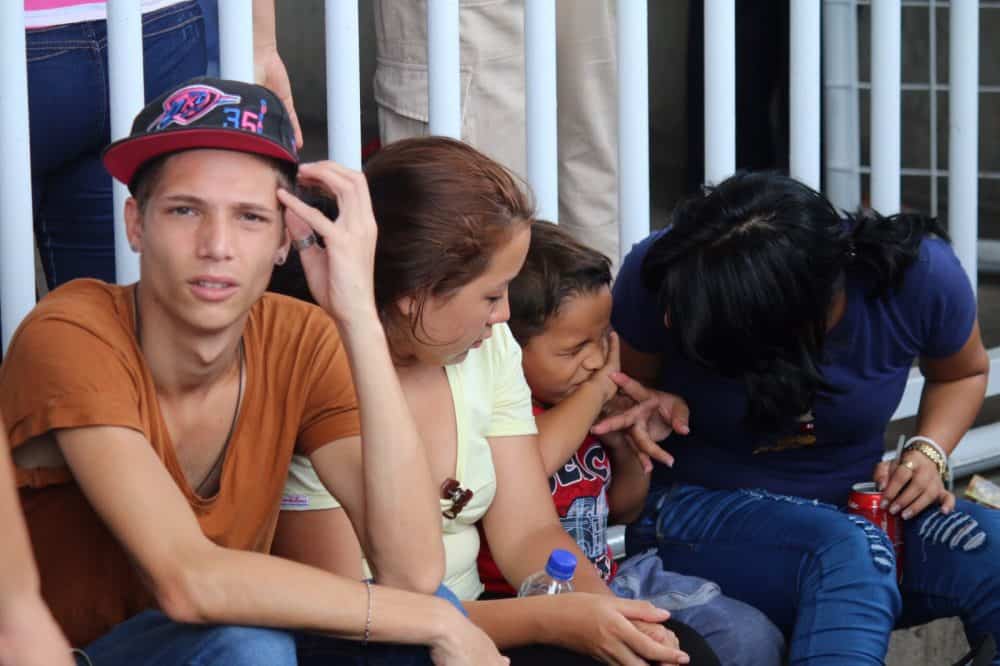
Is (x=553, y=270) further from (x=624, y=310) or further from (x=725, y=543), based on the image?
(x=725, y=543)

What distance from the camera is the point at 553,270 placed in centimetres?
293

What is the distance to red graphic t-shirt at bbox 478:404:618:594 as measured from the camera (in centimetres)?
302

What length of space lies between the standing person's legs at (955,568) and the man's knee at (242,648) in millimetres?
1451

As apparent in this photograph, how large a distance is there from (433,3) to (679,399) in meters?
0.89

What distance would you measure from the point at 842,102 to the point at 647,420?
2.37m

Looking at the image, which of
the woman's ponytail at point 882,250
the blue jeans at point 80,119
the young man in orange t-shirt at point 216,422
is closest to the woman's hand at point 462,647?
the young man in orange t-shirt at point 216,422

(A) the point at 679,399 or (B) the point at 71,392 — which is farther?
(A) the point at 679,399

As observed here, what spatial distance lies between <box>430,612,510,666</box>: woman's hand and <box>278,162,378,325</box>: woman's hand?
457mm

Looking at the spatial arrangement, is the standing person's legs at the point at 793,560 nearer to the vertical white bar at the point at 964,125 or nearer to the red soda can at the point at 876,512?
the red soda can at the point at 876,512

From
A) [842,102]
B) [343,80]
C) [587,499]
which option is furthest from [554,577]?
[842,102]

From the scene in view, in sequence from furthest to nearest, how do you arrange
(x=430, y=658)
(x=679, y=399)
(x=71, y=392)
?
(x=679, y=399), (x=430, y=658), (x=71, y=392)

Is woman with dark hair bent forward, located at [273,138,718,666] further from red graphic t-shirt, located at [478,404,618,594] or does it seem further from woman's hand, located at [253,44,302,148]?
woman's hand, located at [253,44,302,148]

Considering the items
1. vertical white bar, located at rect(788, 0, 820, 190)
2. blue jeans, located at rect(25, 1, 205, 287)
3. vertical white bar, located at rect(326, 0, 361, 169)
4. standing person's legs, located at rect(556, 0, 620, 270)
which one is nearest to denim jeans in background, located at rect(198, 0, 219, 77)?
blue jeans, located at rect(25, 1, 205, 287)

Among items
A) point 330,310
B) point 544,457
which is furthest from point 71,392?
point 544,457
